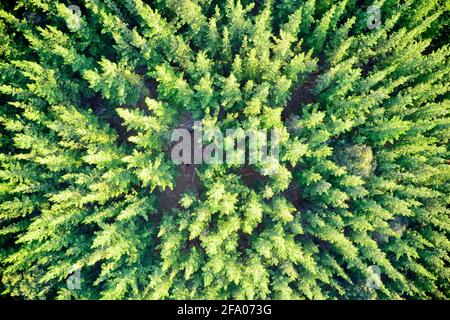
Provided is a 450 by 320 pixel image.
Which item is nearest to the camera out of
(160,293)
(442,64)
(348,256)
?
(160,293)

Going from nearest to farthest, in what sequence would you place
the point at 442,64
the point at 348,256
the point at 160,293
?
the point at 160,293
the point at 348,256
the point at 442,64

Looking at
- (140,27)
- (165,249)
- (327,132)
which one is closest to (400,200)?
(327,132)

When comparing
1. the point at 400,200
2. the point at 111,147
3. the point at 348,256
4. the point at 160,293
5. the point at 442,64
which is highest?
the point at 442,64

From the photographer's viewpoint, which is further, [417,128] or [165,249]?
[417,128]

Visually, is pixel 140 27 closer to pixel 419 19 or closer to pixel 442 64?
pixel 419 19

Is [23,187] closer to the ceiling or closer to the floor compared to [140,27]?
closer to the floor

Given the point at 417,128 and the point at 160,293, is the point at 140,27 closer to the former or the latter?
the point at 160,293
